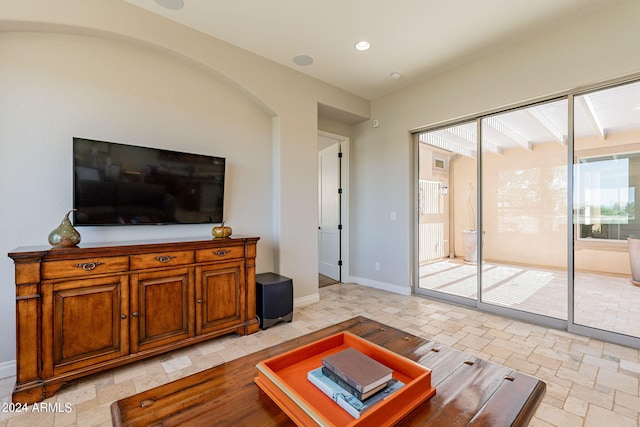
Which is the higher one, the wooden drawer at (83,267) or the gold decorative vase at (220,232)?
the gold decorative vase at (220,232)

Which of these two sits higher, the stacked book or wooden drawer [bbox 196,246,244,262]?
wooden drawer [bbox 196,246,244,262]

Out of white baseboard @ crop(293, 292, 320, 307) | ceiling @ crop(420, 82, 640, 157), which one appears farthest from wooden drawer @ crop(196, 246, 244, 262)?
ceiling @ crop(420, 82, 640, 157)

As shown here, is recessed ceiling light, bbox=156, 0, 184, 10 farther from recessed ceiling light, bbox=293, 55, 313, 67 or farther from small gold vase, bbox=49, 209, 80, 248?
small gold vase, bbox=49, 209, 80, 248

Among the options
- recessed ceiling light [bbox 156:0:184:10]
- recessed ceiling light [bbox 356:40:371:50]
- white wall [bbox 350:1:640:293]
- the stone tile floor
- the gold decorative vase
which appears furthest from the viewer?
recessed ceiling light [bbox 356:40:371:50]

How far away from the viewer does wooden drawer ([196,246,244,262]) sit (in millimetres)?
2566

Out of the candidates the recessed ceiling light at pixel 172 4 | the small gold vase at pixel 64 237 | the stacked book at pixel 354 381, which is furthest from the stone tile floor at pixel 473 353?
the recessed ceiling light at pixel 172 4

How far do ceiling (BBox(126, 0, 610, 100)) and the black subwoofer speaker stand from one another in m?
2.61

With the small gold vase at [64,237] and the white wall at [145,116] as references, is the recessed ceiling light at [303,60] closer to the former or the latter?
the white wall at [145,116]

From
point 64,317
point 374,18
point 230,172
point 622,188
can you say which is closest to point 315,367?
point 64,317

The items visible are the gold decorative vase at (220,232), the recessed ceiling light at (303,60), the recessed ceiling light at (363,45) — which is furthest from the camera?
the recessed ceiling light at (303,60)

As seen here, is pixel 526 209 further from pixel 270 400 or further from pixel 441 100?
pixel 270 400

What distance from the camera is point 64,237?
204cm

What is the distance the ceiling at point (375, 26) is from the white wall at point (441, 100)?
0.18 m

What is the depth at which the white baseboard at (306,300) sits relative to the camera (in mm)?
3754
